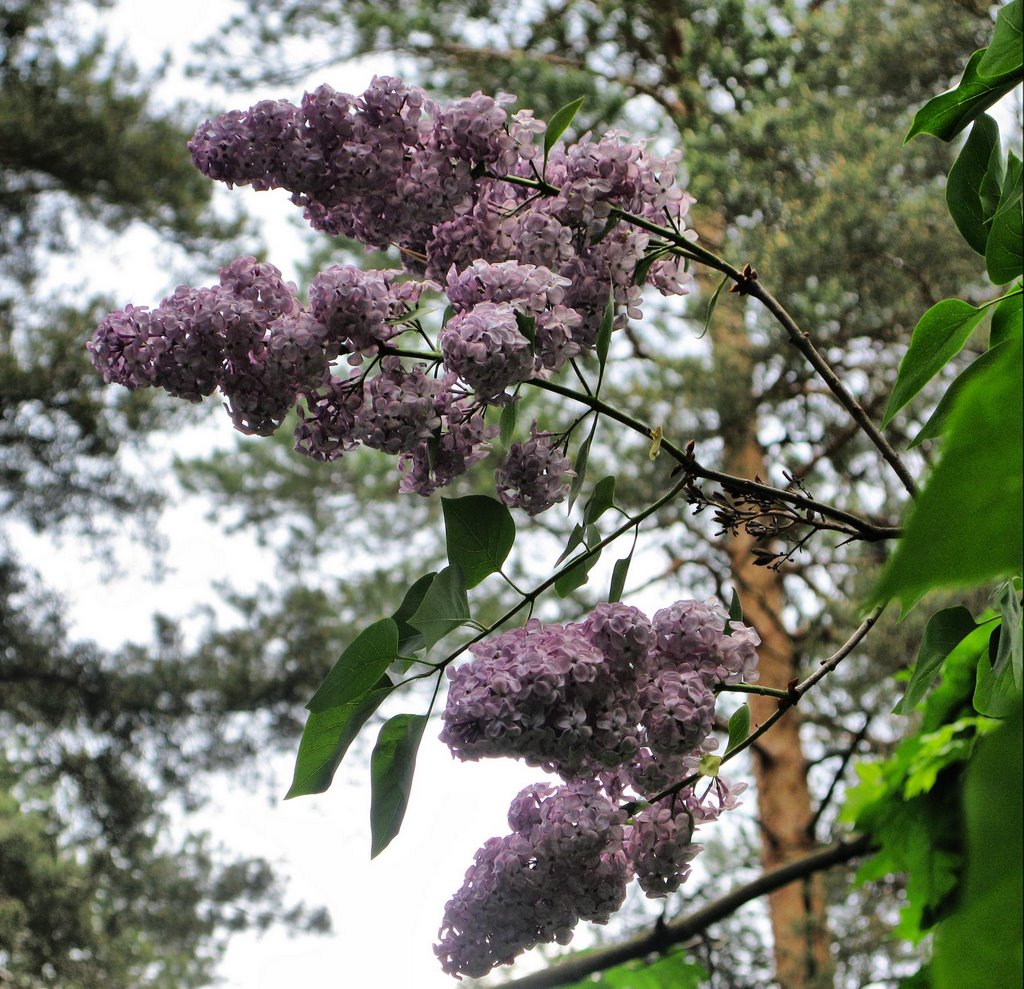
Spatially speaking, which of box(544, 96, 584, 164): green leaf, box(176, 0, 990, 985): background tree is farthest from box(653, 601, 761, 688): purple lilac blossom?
box(176, 0, 990, 985): background tree

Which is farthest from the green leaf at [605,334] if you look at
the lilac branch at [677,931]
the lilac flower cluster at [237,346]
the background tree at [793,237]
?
the background tree at [793,237]

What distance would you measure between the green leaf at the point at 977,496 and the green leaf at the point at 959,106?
1.30 feet

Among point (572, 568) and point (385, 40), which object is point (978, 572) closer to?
point (572, 568)

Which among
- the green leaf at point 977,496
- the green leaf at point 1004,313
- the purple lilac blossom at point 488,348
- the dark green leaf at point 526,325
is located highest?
the dark green leaf at point 526,325

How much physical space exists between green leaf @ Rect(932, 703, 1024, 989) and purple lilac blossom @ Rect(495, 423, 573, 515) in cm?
39

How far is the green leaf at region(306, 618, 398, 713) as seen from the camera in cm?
46

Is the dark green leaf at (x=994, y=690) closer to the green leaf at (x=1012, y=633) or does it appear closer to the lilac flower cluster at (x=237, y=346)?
the green leaf at (x=1012, y=633)

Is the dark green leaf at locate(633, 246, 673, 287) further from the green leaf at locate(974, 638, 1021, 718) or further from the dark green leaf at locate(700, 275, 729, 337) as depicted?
the green leaf at locate(974, 638, 1021, 718)

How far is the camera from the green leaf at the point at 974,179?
1.78 feet

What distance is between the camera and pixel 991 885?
0.12 meters

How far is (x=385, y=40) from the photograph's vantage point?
4609 millimetres

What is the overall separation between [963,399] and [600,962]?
125 centimetres

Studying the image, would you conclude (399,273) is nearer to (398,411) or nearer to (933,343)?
(398,411)

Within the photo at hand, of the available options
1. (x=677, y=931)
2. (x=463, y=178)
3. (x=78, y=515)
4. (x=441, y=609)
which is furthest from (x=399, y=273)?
Result: (x=78, y=515)
